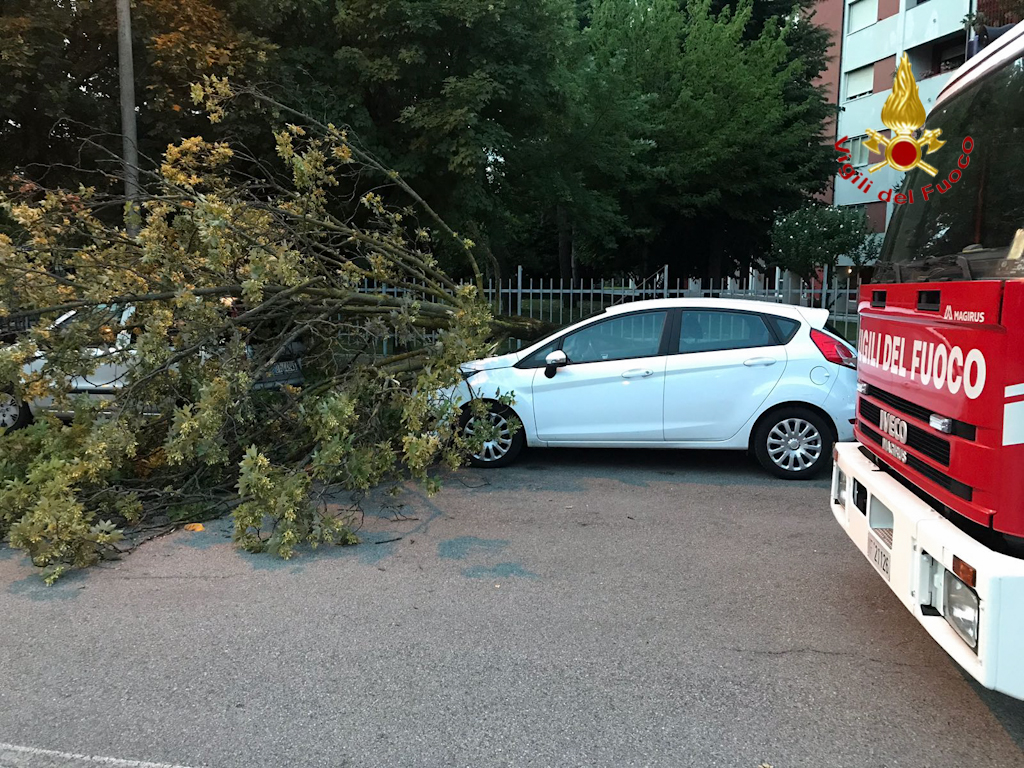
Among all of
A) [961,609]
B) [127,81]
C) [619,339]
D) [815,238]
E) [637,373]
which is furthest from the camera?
[815,238]

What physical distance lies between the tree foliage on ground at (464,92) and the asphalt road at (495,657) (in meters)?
5.22

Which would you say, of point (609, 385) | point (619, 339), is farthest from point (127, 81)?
point (609, 385)

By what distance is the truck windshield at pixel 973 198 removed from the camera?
319 cm

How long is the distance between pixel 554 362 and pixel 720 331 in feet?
4.98

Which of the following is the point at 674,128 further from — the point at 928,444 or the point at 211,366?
the point at 928,444

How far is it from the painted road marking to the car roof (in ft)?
17.9

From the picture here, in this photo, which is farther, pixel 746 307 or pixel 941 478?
pixel 746 307

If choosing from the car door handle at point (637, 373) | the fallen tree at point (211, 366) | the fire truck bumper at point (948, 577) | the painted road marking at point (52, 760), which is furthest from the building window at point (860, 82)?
the painted road marking at point (52, 760)

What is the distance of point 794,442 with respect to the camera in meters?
7.27

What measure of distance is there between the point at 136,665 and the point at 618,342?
488 centimetres

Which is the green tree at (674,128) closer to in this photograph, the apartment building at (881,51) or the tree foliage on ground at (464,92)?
the tree foliage on ground at (464,92)

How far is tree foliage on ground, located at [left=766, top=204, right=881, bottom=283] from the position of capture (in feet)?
64.4

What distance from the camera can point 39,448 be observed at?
6.38 m

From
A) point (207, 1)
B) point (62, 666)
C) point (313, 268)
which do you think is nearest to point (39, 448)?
point (313, 268)
